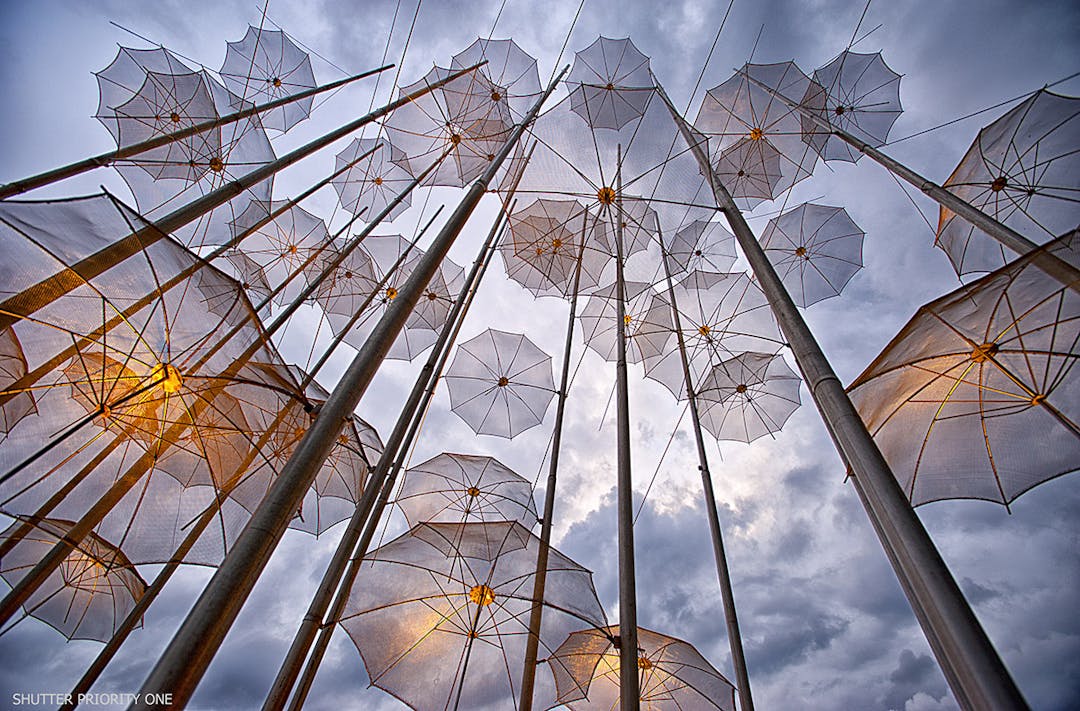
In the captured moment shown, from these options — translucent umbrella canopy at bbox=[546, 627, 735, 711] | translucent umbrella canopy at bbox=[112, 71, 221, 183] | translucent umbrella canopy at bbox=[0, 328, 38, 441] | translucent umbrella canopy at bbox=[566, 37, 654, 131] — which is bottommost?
translucent umbrella canopy at bbox=[546, 627, 735, 711]

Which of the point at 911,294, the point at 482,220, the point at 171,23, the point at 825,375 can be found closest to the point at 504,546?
the point at 825,375

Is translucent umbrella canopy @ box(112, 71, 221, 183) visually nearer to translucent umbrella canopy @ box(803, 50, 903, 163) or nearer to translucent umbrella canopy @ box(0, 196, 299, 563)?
translucent umbrella canopy @ box(0, 196, 299, 563)

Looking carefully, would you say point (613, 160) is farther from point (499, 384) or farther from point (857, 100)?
point (857, 100)

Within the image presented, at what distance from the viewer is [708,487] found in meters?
13.8

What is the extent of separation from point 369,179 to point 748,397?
19114mm

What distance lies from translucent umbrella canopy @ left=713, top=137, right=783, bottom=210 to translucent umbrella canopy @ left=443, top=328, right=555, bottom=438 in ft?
33.5

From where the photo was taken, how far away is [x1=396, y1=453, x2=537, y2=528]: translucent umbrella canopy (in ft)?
52.9

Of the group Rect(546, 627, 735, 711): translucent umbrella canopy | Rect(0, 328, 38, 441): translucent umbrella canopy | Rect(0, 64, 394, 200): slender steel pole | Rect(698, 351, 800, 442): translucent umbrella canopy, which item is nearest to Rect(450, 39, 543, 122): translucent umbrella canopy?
Rect(0, 64, 394, 200): slender steel pole

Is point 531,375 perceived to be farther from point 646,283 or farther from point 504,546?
point 504,546

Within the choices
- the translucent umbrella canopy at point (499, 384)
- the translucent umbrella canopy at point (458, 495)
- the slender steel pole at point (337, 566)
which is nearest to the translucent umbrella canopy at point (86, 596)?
the slender steel pole at point (337, 566)

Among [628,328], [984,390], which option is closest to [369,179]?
[628,328]

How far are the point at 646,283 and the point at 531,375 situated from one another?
582 centimetres

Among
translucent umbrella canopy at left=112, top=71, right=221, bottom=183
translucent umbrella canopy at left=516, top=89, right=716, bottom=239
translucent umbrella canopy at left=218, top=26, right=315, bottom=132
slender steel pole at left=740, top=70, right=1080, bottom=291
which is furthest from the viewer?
translucent umbrella canopy at left=218, top=26, right=315, bottom=132

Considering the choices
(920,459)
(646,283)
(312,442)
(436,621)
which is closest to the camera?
(312,442)
